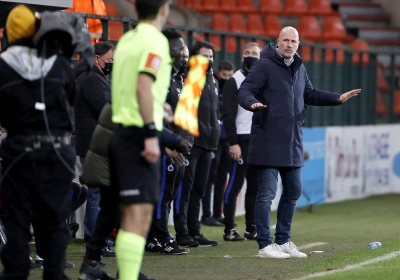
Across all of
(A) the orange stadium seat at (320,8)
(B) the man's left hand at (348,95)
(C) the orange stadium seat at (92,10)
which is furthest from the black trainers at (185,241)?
(A) the orange stadium seat at (320,8)

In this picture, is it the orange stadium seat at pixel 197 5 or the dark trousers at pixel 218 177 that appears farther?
the orange stadium seat at pixel 197 5

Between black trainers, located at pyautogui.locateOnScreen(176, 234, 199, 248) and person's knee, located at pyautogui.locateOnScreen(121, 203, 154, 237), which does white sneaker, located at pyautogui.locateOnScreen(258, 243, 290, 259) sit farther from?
person's knee, located at pyautogui.locateOnScreen(121, 203, 154, 237)

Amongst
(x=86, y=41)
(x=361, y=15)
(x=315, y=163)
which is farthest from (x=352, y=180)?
(x=86, y=41)

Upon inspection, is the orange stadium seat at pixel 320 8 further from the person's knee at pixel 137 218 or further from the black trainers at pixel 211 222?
the person's knee at pixel 137 218

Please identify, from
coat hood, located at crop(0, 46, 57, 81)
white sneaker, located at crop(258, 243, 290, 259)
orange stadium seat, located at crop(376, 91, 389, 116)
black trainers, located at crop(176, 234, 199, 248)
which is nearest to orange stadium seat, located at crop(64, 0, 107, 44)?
black trainers, located at crop(176, 234, 199, 248)

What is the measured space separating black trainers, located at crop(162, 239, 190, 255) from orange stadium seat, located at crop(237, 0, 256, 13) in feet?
42.9

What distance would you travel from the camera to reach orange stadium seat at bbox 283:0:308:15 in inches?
870

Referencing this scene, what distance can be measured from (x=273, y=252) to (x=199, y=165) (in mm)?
1703

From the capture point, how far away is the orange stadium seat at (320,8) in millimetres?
22230

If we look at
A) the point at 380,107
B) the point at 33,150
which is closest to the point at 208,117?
the point at 33,150

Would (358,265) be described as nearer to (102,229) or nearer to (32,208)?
(102,229)

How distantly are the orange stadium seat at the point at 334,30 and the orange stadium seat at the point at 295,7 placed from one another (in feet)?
1.75

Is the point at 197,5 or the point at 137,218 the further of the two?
the point at 197,5

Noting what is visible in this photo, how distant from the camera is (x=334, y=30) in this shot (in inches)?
862
